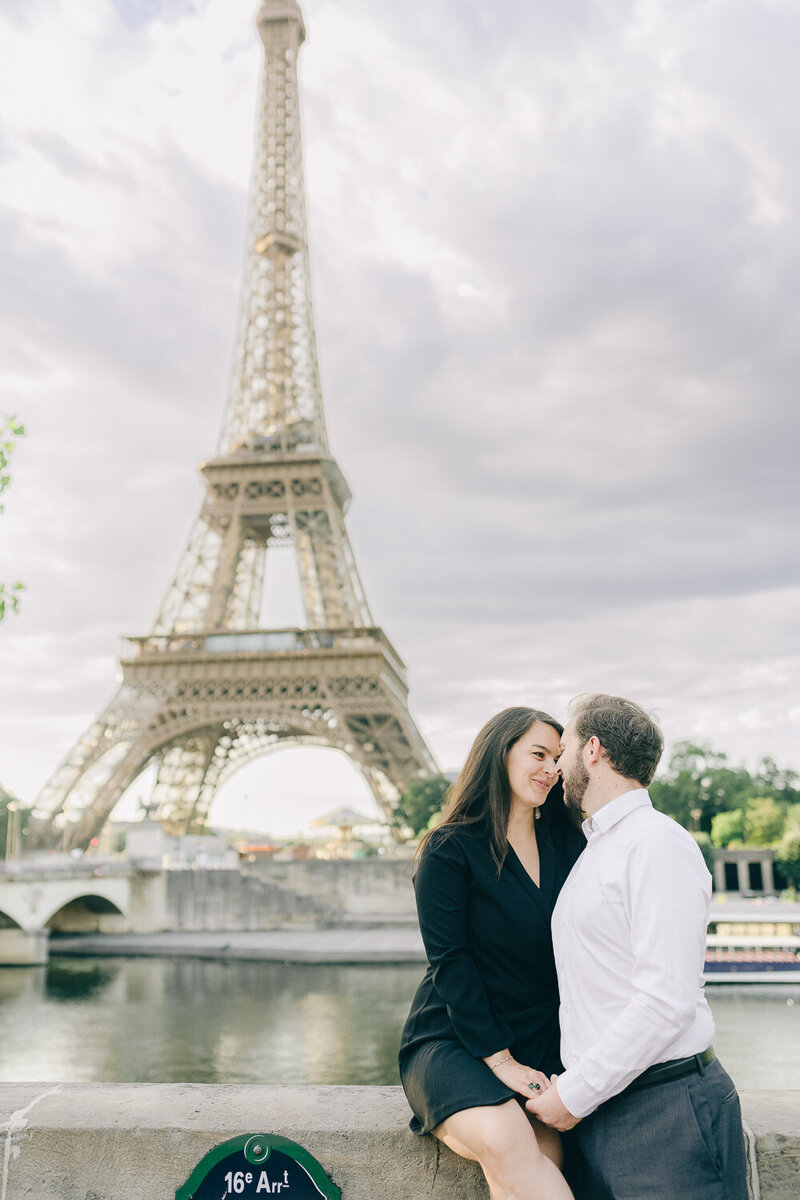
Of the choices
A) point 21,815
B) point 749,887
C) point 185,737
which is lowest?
point 749,887

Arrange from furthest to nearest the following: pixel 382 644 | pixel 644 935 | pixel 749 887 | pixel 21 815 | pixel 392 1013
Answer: pixel 21 815, pixel 749 887, pixel 382 644, pixel 392 1013, pixel 644 935

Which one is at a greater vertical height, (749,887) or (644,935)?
(644,935)

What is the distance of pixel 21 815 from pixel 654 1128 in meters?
60.7

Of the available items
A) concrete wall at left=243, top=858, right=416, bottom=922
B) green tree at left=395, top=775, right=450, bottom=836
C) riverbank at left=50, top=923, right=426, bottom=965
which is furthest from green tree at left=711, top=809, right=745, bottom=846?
riverbank at left=50, top=923, right=426, bottom=965

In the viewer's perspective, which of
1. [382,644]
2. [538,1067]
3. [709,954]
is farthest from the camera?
[382,644]

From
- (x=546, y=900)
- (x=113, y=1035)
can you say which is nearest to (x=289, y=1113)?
(x=546, y=900)

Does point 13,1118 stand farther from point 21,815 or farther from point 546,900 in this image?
point 21,815

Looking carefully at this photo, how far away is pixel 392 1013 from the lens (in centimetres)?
2102

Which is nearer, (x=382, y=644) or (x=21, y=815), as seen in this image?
(x=382, y=644)

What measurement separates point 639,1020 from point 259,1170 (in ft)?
4.60

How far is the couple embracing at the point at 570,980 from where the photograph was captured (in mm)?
2633

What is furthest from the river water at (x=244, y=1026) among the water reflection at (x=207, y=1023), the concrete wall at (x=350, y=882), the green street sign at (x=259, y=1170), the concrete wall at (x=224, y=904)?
the green street sign at (x=259, y=1170)

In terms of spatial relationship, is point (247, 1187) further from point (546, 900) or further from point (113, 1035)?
point (113, 1035)

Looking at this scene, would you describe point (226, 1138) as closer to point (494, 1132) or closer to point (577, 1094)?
point (494, 1132)
